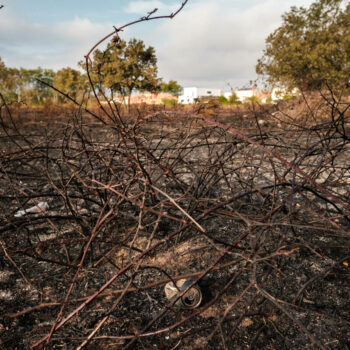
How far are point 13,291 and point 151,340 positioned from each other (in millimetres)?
848

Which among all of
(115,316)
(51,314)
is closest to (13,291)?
(51,314)

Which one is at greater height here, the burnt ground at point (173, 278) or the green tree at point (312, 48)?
the green tree at point (312, 48)

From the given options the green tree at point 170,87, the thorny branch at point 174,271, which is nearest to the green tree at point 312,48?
the green tree at point 170,87

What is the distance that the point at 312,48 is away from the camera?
51.1 feet

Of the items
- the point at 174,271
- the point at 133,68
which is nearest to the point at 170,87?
the point at 133,68

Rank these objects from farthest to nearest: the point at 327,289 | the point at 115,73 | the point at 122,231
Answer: the point at 115,73
the point at 122,231
the point at 327,289

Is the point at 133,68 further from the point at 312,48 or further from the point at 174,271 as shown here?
the point at 174,271

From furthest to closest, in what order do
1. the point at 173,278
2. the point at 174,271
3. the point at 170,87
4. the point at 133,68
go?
the point at 170,87 → the point at 133,68 → the point at 174,271 → the point at 173,278

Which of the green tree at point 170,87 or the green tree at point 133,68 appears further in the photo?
the green tree at point 170,87

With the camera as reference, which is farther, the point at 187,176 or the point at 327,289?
→ the point at 187,176

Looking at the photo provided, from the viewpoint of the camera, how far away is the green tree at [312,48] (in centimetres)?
1452

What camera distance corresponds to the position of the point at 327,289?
151 cm

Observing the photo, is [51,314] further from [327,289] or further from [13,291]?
[327,289]

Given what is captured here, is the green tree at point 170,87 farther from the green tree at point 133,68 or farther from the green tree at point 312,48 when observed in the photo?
the green tree at point 312,48
